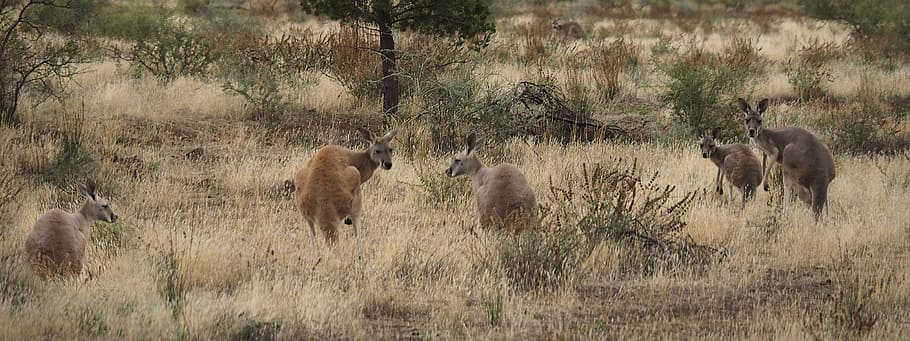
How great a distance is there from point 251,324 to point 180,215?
13.3 ft

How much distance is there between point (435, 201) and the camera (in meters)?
11.4

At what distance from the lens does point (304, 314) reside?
7.39m

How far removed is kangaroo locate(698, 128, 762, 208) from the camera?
11.5 metres

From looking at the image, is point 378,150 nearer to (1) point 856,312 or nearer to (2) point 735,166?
(2) point 735,166

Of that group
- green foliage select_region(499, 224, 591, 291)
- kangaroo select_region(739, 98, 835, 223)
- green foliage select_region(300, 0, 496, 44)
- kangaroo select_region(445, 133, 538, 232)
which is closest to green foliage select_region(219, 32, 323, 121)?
green foliage select_region(300, 0, 496, 44)

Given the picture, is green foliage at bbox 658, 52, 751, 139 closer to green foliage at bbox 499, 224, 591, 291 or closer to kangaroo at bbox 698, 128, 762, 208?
kangaroo at bbox 698, 128, 762, 208

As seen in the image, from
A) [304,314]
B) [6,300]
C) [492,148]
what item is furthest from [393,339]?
[492,148]

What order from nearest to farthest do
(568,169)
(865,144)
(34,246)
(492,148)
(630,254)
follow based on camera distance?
1. (34,246)
2. (630,254)
3. (568,169)
4. (492,148)
5. (865,144)

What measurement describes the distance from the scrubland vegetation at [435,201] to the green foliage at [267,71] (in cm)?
7

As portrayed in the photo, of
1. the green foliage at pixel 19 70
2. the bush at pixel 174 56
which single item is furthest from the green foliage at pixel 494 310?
the bush at pixel 174 56

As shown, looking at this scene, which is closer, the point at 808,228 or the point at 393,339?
the point at 393,339

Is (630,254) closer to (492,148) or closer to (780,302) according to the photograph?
(780,302)

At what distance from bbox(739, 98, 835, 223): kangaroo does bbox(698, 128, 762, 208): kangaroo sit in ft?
0.56

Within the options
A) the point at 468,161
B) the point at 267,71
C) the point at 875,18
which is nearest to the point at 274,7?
the point at 875,18
